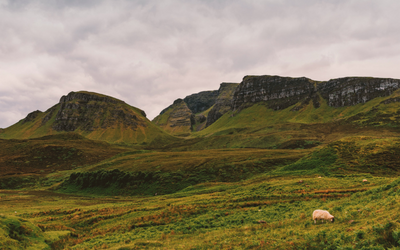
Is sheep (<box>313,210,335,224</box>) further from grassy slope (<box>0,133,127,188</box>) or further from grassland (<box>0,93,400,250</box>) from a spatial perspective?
grassy slope (<box>0,133,127,188</box>)

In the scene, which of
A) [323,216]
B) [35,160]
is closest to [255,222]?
[323,216]

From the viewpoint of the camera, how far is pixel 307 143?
145 meters

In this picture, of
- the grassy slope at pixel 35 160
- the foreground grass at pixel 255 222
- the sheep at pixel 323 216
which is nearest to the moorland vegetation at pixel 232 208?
the foreground grass at pixel 255 222

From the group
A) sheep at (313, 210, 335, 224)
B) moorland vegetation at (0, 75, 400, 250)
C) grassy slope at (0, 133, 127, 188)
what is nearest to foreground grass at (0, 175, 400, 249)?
moorland vegetation at (0, 75, 400, 250)

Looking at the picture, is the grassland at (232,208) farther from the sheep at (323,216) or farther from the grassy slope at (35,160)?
the grassy slope at (35,160)

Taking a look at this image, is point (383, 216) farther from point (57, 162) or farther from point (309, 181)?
point (57, 162)

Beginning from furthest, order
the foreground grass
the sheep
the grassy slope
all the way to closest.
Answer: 1. the grassy slope
2. the sheep
3. the foreground grass

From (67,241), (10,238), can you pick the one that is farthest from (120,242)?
(10,238)

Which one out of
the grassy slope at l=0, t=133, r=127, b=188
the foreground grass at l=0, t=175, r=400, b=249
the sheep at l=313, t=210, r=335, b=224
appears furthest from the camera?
the grassy slope at l=0, t=133, r=127, b=188

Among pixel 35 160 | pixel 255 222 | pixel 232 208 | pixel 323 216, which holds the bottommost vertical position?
pixel 232 208

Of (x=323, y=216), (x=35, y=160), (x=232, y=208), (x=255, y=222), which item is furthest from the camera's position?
(x=35, y=160)

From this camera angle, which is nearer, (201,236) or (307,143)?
(201,236)

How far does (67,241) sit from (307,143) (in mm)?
149324

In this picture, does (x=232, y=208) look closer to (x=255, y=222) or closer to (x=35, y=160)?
(x=255, y=222)
